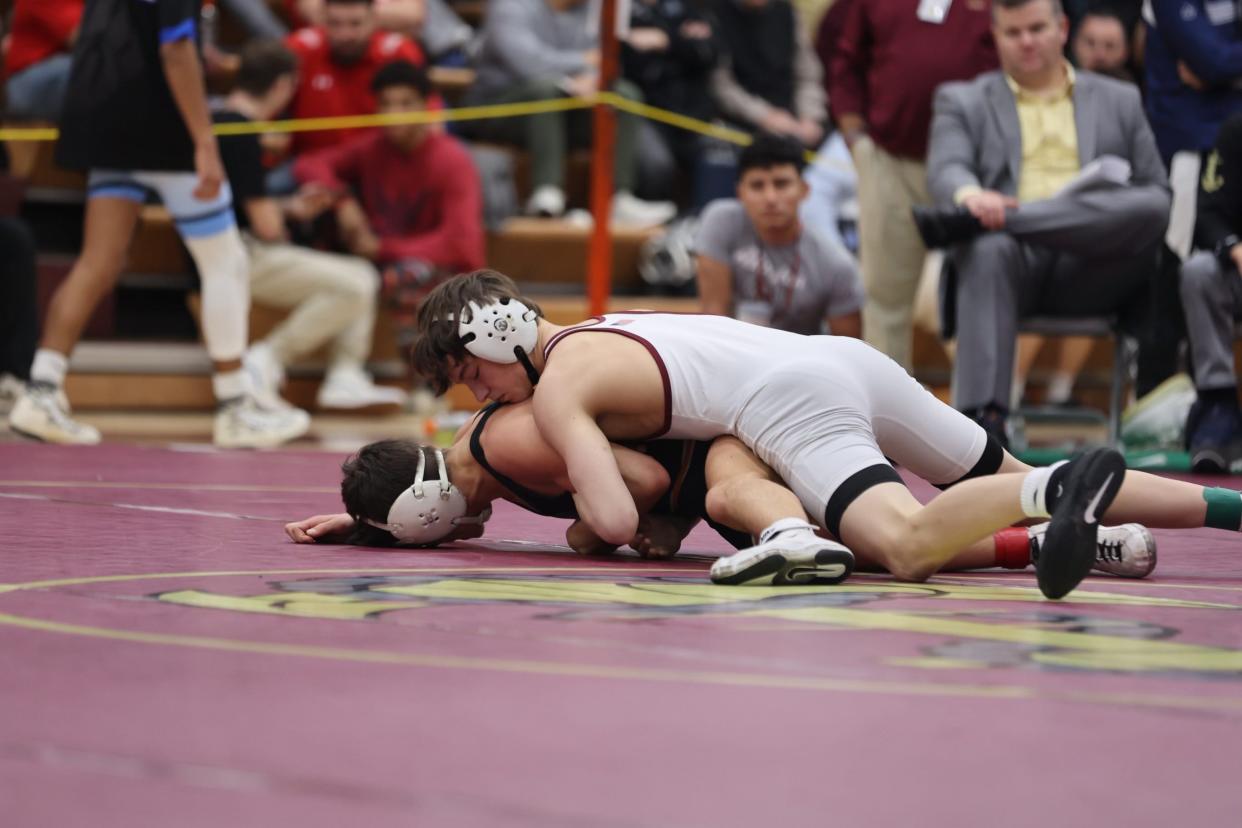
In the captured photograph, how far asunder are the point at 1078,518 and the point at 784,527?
1.71 feet

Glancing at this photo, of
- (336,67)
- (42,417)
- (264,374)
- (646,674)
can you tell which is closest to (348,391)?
(264,374)

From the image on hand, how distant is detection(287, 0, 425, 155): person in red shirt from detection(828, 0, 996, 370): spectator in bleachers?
2206 millimetres

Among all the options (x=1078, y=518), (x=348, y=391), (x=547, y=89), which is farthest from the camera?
(x=547, y=89)

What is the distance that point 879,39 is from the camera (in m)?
6.79

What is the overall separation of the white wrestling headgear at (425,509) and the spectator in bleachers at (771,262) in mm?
Answer: 2894

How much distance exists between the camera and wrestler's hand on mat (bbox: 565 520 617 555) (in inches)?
142

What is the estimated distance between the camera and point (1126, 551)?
10.9 feet

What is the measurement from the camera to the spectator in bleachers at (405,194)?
7961 millimetres

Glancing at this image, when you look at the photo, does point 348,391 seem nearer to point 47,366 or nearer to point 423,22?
point 47,366

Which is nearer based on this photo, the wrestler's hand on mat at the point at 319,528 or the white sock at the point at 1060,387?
the wrestler's hand on mat at the point at 319,528

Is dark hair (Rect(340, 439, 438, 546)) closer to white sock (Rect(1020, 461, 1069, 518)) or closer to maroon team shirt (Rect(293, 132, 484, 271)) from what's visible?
white sock (Rect(1020, 461, 1069, 518))

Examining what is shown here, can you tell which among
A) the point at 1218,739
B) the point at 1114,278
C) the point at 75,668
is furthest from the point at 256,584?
the point at 1114,278

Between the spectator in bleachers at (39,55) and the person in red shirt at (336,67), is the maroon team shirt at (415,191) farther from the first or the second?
the spectator in bleachers at (39,55)

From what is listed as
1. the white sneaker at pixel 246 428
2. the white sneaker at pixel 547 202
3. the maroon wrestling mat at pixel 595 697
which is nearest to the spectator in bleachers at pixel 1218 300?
the maroon wrestling mat at pixel 595 697
